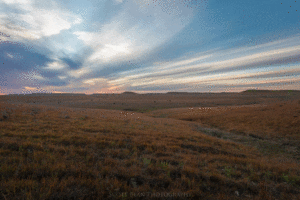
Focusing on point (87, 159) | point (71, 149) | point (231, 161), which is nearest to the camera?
point (87, 159)

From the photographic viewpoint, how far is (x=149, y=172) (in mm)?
5227

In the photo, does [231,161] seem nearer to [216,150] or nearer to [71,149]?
[216,150]

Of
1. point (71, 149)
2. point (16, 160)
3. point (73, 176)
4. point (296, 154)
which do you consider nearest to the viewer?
point (73, 176)

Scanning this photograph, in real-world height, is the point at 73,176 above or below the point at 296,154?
above

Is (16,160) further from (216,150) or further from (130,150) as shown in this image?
(216,150)

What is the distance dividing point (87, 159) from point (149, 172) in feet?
9.19

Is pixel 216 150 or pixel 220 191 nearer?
pixel 220 191

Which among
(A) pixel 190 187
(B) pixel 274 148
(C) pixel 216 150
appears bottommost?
(B) pixel 274 148

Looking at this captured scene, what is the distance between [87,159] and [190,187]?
4338 millimetres

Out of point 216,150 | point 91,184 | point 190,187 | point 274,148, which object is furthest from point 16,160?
point 274,148

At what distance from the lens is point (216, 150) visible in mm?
8992

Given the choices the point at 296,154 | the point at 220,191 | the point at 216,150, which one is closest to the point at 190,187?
the point at 220,191

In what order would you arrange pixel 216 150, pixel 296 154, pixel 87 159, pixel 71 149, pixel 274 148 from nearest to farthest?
pixel 87 159 → pixel 71 149 → pixel 216 150 → pixel 296 154 → pixel 274 148

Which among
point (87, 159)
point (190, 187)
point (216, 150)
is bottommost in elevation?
point (216, 150)
